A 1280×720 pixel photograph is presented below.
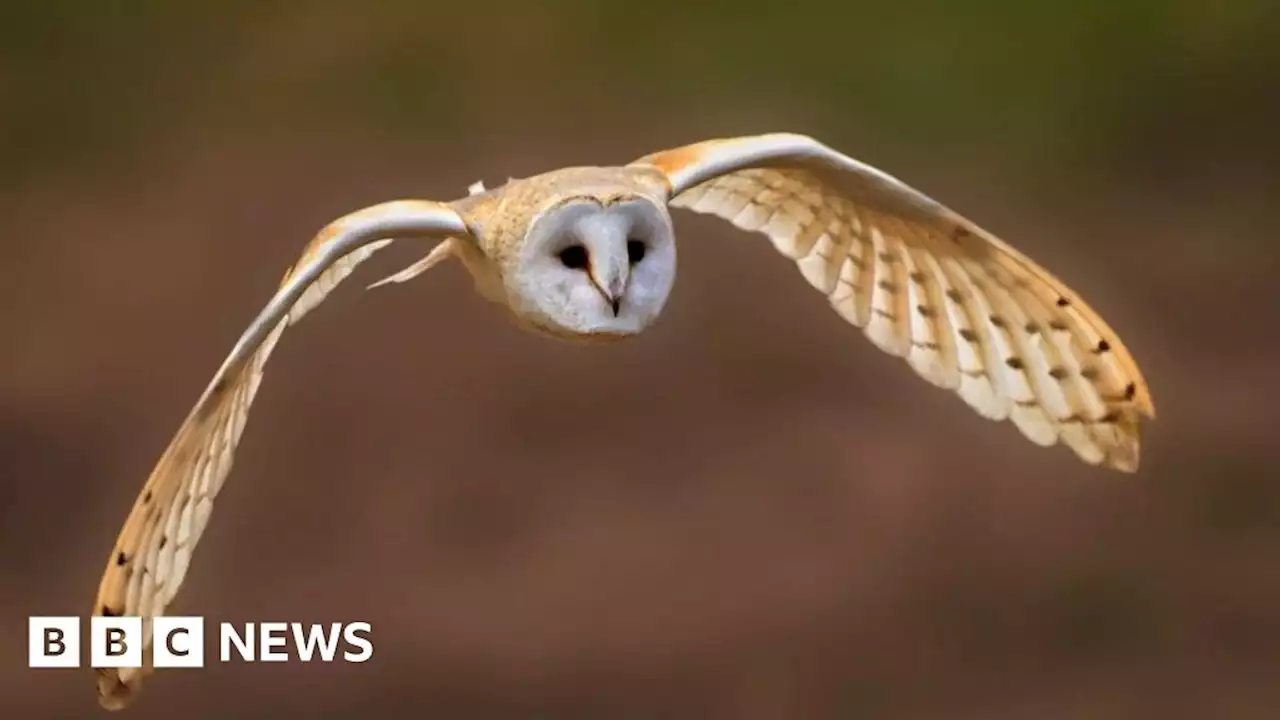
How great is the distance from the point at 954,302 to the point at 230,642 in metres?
0.54

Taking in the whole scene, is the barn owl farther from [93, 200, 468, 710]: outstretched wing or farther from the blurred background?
the blurred background

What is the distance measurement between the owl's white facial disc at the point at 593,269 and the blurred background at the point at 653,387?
291mm

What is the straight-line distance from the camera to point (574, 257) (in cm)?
71

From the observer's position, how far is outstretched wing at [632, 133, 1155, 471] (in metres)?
0.89

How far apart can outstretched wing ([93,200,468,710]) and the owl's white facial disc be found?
73 millimetres

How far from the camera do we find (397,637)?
3.19ft

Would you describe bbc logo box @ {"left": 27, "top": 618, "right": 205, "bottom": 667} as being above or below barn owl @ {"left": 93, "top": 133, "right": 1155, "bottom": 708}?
below

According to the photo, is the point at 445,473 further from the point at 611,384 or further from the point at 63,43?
the point at 63,43

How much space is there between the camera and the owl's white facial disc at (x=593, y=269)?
693 mm

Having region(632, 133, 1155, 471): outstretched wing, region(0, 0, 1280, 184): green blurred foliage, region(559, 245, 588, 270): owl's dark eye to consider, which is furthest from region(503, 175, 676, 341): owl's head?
region(0, 0, 1280, 184): green blurred foliage

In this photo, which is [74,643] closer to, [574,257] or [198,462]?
[198,462]

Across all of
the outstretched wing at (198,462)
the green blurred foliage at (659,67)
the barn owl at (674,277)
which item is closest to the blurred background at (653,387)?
the green blurred foliage at (659,67)

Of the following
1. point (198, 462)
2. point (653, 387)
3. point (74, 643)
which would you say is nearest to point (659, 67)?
point (653, 387)

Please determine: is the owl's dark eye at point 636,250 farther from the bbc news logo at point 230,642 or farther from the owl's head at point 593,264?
the bbc news logo at point 230,642
